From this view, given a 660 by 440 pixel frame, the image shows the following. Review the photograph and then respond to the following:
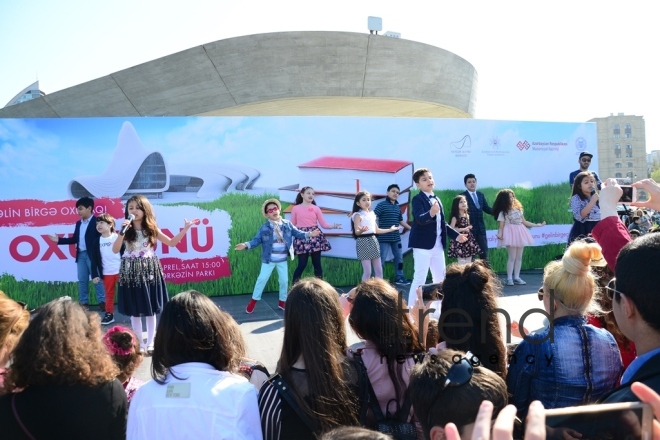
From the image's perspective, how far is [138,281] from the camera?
5.29 metres

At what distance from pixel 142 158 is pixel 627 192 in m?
6.94

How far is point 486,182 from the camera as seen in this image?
975cm

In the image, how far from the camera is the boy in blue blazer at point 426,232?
6.61m

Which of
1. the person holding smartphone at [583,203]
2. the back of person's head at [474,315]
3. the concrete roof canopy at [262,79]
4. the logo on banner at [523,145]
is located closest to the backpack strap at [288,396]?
the back of person's head at [474,315]

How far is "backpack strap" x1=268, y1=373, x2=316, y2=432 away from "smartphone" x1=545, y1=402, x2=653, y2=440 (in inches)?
44.7

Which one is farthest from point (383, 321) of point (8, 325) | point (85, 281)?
point (85, 281)

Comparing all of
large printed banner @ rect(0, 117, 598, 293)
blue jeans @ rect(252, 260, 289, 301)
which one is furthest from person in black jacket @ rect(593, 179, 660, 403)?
large printed banner @ rect(0, 117, 598, 293)

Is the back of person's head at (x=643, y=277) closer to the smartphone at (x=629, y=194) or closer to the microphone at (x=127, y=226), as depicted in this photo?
the smartphone at (x=629, y=194)

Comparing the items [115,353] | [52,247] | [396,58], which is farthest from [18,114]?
[115,353]

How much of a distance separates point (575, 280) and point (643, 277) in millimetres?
770

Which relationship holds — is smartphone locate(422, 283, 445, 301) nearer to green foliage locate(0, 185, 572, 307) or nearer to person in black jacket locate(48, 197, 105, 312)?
person in black jacket locate(48, 197, 105, 312)

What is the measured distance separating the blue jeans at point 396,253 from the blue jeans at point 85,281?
4.19m

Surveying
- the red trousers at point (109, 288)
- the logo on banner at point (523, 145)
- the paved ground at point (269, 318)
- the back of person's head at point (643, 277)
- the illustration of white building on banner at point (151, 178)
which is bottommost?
the paved ground at point (269, 318)

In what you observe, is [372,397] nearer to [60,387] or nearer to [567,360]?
[567,360]
